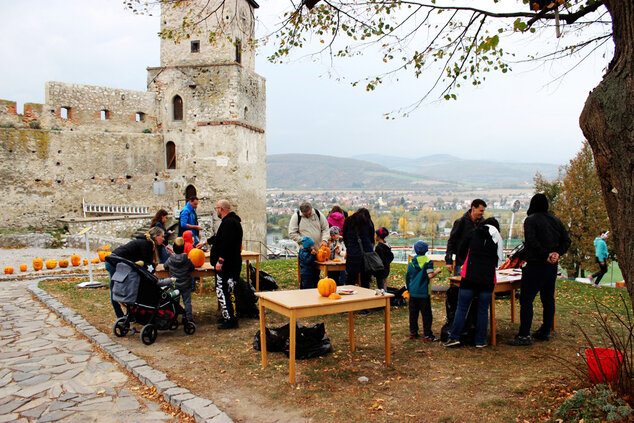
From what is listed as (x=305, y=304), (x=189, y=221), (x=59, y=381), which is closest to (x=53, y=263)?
(x=189, y=221)

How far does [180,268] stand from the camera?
7.95m

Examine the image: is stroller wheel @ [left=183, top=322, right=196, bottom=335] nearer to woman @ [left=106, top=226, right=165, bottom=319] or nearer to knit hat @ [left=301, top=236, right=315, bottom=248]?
woman @ [left=106, top=226, right=165, bottom=319]

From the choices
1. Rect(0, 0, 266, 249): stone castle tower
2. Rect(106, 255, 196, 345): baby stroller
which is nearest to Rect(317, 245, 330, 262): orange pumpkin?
Rect(106, 255, 196, 345): baby stroller

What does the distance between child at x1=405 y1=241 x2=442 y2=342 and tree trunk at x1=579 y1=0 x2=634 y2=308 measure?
286cm

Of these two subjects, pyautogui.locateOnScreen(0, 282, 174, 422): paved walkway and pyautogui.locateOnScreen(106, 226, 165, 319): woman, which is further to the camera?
pyautogui.locateOnScreen(106, 226, 165, 319): woman

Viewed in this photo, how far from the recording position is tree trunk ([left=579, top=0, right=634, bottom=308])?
4195 mm

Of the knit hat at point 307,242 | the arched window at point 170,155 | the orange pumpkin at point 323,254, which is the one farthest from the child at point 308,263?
the arched window at point 170,155

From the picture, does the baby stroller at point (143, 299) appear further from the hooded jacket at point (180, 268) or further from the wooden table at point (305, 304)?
the wooden table at point (305, 304)

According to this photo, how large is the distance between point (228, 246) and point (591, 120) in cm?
532

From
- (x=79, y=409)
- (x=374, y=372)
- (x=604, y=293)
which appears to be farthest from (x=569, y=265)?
(x=79, y=409)

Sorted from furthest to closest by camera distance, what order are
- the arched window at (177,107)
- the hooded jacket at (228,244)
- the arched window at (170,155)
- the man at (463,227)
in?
the arched window at (170,155), the arched window at (177,107), the hooded jacket at (228,244), the man at (463,227)

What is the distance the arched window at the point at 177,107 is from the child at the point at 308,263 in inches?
830

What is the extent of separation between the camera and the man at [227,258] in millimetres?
7844

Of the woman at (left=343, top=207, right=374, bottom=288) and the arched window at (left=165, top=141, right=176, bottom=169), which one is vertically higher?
the arched window at (left=165, top=141, right=176, bottom=169)
